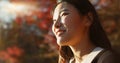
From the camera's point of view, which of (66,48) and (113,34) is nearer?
(66,48)

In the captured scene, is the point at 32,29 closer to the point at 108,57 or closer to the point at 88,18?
the point at 88,18

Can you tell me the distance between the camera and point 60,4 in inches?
37.1

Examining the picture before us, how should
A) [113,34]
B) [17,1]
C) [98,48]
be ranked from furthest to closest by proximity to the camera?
[17,1] < [113,34] < [98,48]

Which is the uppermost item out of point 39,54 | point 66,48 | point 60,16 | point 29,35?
point 60,16

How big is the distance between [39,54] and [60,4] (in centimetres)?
167

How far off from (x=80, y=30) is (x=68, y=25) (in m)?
0.04

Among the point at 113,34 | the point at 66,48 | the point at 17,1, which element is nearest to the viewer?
the point at 66,48

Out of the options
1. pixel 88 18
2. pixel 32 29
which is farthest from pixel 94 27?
pixel 32 29

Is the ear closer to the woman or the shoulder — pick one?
the woman

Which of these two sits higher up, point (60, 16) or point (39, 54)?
point (60, 16)

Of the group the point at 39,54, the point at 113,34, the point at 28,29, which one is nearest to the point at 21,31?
the point at 28,29

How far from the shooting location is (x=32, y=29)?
2592mm

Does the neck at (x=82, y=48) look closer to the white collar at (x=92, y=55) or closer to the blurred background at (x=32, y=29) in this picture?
the white collar at (x=92, y=55)

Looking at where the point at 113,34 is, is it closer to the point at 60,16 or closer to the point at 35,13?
the point at 35,13
